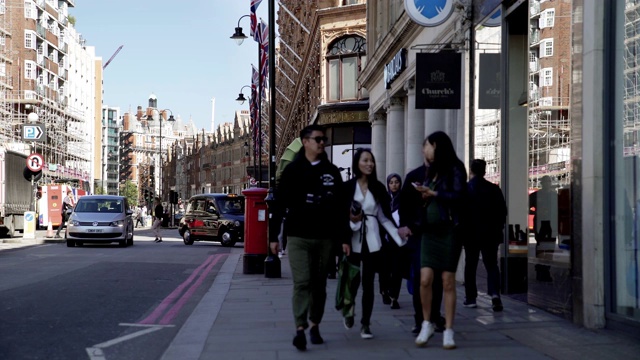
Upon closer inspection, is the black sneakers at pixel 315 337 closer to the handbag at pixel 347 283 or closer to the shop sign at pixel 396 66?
the handbag at pixel 347 283

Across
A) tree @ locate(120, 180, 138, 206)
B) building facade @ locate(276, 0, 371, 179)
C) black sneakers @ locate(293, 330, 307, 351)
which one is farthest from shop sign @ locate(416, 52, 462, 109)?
tree @ locate(120, 180, 138, 206)

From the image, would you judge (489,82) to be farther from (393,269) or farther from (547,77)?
(393,269)

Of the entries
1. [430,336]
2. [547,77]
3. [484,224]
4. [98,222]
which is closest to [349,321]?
[430,336]

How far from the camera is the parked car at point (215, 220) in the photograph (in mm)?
28922

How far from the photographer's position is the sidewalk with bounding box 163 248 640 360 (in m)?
6.62

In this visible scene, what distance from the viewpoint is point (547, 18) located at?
32.6 feet

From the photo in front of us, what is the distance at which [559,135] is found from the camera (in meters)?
9.27

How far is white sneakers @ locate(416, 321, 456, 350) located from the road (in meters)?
2.18

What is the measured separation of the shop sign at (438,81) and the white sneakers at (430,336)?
7680mm

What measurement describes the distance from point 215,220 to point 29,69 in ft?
181

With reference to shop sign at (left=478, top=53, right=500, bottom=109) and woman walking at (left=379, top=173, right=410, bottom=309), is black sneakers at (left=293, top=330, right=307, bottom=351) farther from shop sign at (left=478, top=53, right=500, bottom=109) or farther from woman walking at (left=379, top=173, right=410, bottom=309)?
shop sign at (left=478, top=53, right=500, bottom=109)

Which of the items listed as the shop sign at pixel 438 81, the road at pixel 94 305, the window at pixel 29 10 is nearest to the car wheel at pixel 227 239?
the road at pixel 94 305

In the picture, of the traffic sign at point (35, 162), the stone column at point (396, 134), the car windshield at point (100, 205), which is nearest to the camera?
the stone column at point (396, 134)

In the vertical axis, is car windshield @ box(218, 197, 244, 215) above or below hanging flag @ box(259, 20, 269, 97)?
below
